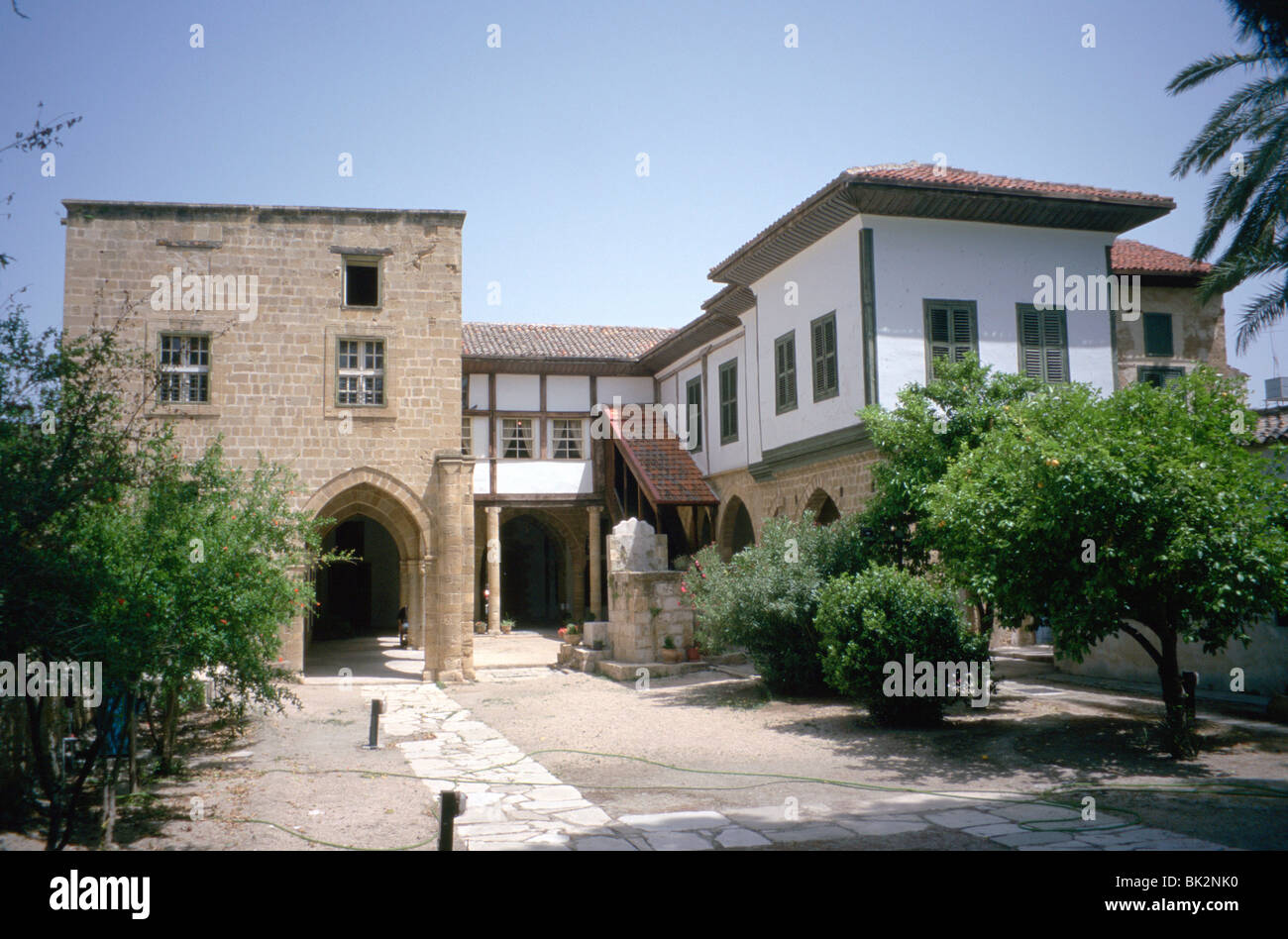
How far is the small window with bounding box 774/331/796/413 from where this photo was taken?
1741 cm

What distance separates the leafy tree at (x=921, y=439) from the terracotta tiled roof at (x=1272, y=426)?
2794 mm

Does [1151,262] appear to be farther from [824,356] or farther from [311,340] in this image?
[311,340]

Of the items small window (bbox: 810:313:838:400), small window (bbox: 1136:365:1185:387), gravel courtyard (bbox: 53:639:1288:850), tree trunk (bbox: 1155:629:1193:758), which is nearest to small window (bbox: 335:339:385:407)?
gravel courtyard (bbox: 53:639:1288:850)

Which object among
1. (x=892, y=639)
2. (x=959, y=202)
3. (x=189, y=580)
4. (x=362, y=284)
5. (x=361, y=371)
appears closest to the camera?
(x=189, y=580)

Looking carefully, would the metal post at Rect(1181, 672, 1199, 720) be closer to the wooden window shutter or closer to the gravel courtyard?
the gravel courtyard

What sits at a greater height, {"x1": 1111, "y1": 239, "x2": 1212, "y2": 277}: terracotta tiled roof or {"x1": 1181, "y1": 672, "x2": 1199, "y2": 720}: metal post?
{"x1": 1111, "y1": 239, "x2": 1212, "y2": 277}: terracotta tiled roof

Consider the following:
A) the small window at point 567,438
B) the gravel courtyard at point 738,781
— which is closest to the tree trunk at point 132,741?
the gravel courtyard at point 738,781

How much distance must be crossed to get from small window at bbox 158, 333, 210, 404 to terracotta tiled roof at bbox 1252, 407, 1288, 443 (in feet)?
50.9

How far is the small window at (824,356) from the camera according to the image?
15.8 meters

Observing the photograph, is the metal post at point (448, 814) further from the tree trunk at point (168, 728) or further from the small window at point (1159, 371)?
the small window at point (1159, 371)

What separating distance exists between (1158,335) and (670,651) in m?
12.2

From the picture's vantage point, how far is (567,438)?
24.5m

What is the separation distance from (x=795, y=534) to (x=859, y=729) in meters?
3.38

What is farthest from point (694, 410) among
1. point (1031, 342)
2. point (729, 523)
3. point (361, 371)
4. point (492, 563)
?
point (1031, 342)
